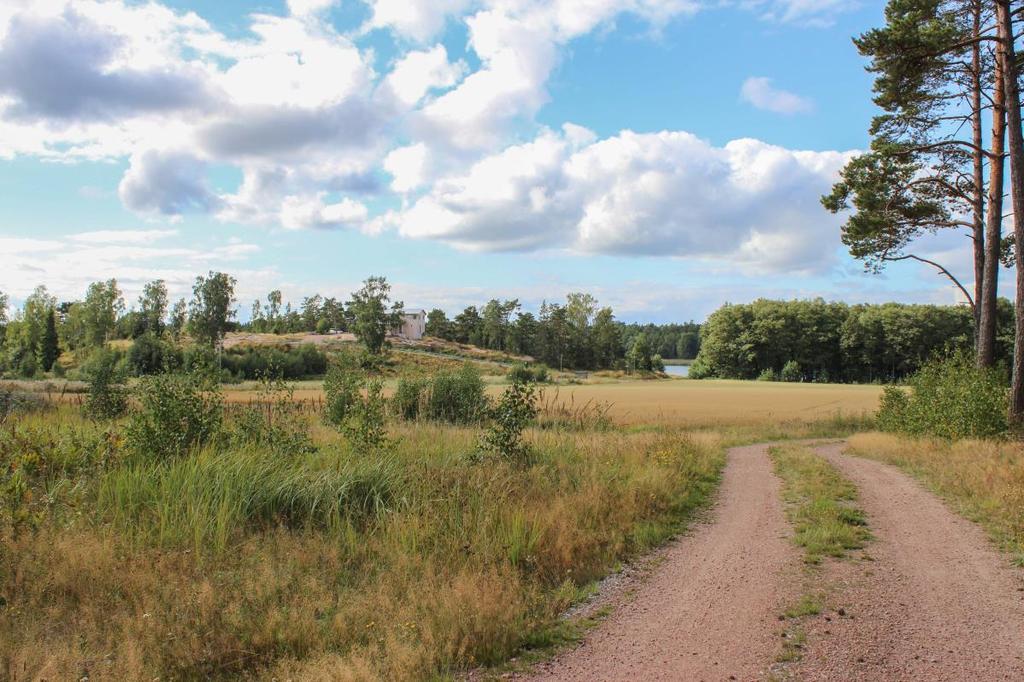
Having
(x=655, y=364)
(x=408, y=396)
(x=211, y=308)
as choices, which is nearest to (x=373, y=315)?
(x=211, y=308)

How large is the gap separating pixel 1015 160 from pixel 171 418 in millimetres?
18884

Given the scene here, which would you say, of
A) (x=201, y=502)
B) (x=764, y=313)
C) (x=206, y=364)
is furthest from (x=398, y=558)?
(x=764, y=313)

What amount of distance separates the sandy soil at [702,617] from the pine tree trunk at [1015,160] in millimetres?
11209

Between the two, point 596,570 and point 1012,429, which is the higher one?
point 1012,429

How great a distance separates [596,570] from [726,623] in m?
1.84

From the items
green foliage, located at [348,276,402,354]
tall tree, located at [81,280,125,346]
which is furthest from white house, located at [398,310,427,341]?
tall tree, located at [81,280,125,346]

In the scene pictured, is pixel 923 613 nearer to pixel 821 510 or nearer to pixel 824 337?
pixel 821 510

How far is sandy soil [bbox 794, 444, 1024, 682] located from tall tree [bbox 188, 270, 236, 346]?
10075cm

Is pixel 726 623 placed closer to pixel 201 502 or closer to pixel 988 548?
pixel 988 548

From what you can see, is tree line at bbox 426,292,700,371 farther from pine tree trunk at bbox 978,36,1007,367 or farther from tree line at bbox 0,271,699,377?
pine tree trunk at bbox 978,36,1007,367

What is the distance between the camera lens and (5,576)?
6.04 m

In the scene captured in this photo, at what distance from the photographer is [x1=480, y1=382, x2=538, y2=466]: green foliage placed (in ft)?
37.5

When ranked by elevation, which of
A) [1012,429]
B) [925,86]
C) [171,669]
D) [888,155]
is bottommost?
[171,669]

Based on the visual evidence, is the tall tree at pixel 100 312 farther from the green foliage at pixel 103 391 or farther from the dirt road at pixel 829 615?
the dirt road at pixel 829 615
